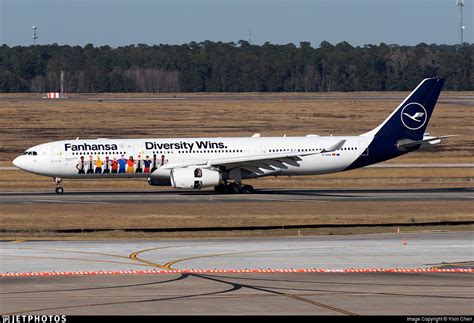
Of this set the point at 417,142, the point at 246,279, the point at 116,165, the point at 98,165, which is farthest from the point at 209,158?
the point at 246,279

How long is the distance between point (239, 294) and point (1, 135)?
86.7 metres

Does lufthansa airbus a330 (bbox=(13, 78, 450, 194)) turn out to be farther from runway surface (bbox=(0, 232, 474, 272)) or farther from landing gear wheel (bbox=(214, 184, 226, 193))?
runway surface (bbox=(0, 232, 474, 272))

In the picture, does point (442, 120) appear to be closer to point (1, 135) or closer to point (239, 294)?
point (1, 135)

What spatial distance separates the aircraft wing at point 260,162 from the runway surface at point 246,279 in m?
22.8

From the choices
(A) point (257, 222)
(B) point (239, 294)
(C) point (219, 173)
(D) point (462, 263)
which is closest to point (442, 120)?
(C) point (219, 173)

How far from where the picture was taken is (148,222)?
49.2 meters

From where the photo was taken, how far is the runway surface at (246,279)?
2588cm

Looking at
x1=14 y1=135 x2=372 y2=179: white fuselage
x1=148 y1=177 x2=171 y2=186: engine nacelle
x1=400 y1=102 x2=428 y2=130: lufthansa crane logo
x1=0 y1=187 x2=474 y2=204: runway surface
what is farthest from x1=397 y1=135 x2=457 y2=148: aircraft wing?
x1=148 y1=177 x2=171 y2=186: engine nacelle

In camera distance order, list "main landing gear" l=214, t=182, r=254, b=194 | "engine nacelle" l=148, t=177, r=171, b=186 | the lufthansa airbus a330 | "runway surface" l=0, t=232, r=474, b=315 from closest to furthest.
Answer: "runway surface" l=0, t=232, r=474, b=315
the lufthansa airbus a330
"engine nacelle" l=148, t=177, r=171, b=186
"main landing gear" l=214, t=182, r=254, b=194

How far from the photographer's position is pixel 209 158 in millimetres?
67062

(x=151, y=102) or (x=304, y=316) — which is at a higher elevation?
(x=151, y=102)

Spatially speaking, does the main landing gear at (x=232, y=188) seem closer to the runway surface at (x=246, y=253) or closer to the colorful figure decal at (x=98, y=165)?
the colorful figure decal at (x=98, y=165)

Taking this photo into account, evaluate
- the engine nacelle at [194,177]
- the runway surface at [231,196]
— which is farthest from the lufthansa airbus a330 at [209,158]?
the runway surface at [231,196]

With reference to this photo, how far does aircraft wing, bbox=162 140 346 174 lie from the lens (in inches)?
2576
